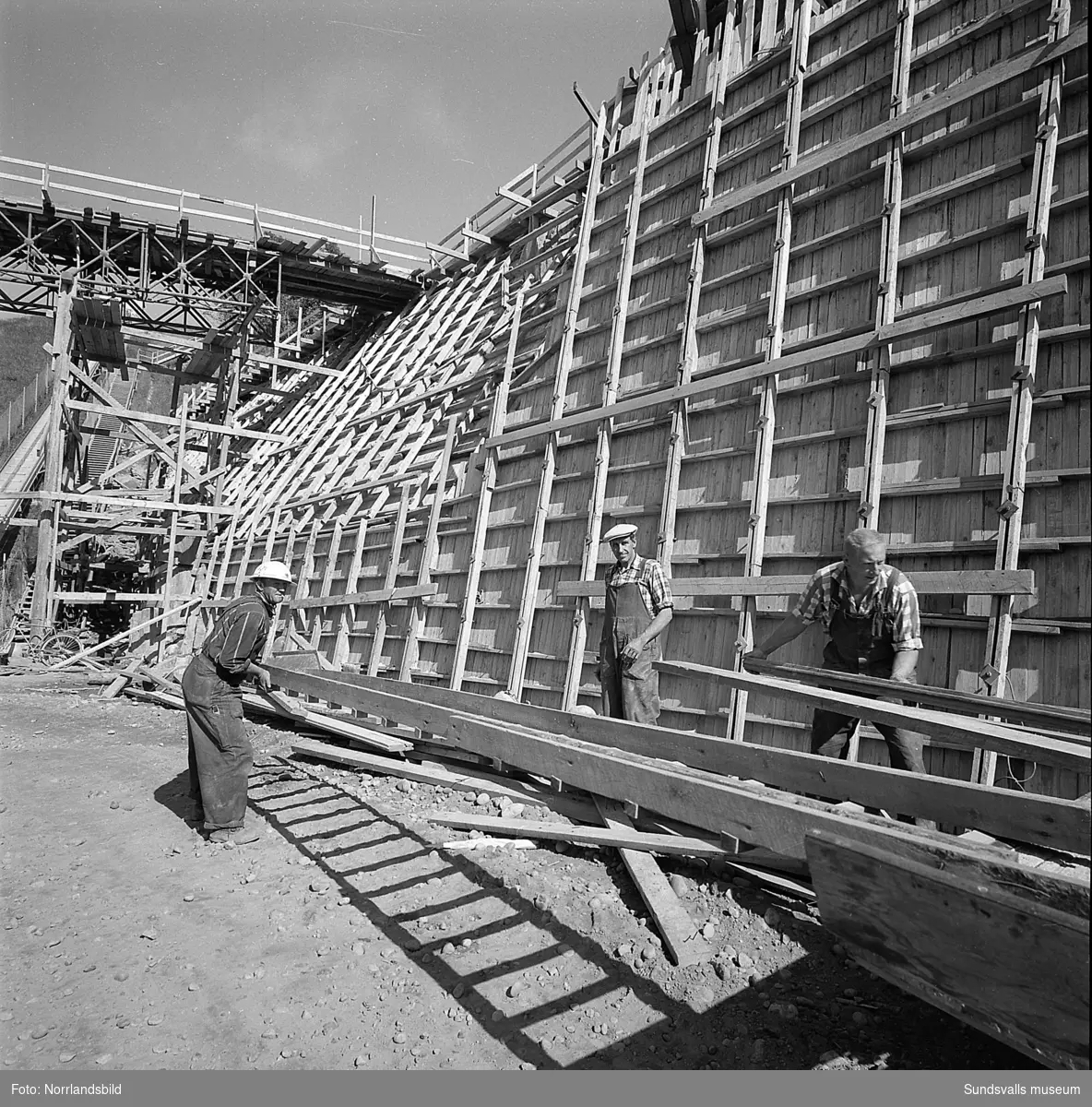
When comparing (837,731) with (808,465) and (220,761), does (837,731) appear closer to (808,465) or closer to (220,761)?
(808,465)

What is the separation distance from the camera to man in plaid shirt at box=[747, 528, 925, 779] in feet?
14.0

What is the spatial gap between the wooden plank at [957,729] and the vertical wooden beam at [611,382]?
3565mm

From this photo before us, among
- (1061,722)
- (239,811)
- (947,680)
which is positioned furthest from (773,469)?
(239,811)

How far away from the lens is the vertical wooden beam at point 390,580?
1005 centimetres

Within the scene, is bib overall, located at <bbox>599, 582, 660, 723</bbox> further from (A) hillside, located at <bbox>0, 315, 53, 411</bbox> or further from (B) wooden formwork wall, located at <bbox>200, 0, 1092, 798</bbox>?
(A) hillside, located at <bbox>0, 315, 53, 411</bbox>

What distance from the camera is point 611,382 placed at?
26.3 ft

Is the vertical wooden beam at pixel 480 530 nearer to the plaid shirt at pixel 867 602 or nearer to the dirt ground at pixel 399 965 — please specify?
the dirt ground at pixel 399 965

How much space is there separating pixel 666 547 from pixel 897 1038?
4.22 metres

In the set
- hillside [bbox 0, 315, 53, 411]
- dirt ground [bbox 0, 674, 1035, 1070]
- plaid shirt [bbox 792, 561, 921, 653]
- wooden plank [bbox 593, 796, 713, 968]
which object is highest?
hillside [bbox 0, 315, 53, 411]

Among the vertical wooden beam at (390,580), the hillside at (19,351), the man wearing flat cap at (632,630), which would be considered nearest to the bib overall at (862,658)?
the man wearing flat cap at (632,630)

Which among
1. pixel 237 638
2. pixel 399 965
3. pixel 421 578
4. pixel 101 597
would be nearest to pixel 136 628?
pixel 101 597

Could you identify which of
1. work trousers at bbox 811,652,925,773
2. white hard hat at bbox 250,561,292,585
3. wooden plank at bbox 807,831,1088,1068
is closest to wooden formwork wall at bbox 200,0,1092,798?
work trousers at bbox 811,652,925,773

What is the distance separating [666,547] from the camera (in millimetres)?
6766

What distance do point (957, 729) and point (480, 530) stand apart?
6.71 m
